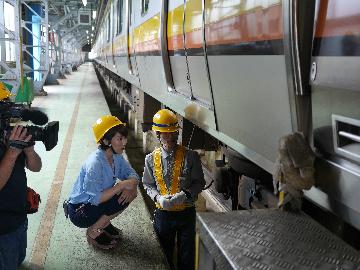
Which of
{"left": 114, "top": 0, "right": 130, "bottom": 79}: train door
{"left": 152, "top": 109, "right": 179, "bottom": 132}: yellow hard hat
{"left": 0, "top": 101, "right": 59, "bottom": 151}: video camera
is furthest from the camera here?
{"left": 114, "top": 0, "right": 130, "bottom": 79}: train door

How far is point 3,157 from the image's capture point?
248 centimetres

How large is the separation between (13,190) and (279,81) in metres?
1.85

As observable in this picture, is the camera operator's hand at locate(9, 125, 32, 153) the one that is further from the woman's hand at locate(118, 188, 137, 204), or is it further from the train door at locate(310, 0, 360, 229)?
the train door at locate(310, 0, 360, 229)

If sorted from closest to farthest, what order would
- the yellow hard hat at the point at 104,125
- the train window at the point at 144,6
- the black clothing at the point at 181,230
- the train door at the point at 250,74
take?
the train door at the point at 250,74
the yellow hard hat at the point at 104,125
the black clothing at the point at 181,230
the train window at the point at 144,6

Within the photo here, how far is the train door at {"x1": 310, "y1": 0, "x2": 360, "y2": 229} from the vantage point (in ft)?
3.94

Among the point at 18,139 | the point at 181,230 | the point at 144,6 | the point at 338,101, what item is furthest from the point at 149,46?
the point at 338,101

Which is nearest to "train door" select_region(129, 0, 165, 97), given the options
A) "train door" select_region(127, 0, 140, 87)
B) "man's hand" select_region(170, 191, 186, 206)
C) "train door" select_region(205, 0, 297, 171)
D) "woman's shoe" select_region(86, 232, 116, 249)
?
"train door" select_region(127, 0, 140, 87)

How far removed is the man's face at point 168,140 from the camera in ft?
11.2

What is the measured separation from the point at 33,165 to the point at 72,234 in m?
1.25

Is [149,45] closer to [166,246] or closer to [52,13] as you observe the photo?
[166,246]

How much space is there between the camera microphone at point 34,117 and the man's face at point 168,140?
39.1 inches

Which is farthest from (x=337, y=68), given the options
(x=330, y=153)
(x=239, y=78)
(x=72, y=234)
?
(x=72, y=234)

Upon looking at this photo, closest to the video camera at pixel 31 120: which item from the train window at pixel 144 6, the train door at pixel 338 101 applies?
the train door at pixel 338 101

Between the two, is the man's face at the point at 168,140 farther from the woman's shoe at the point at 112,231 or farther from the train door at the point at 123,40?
the train door at the point at 123,40
